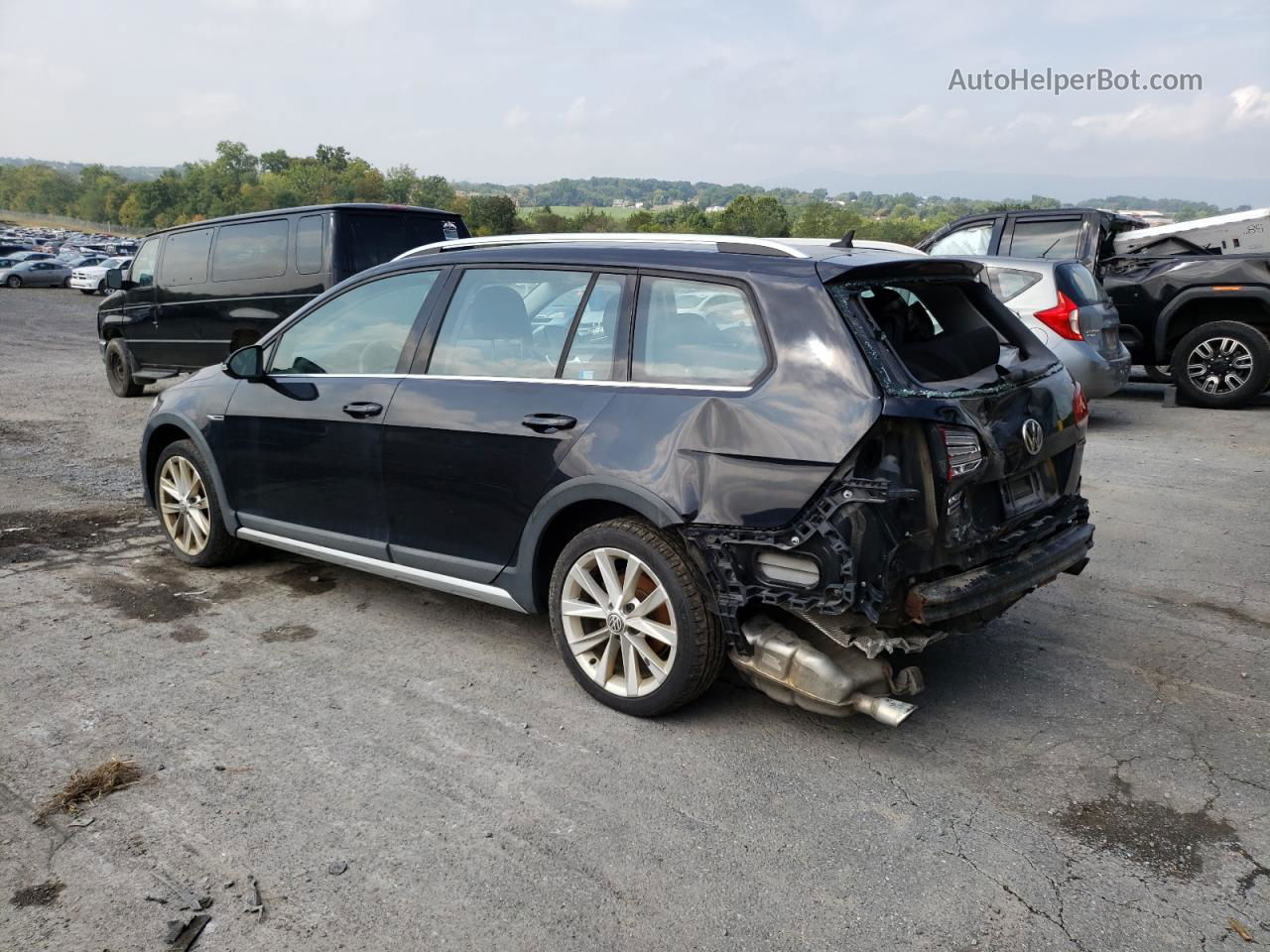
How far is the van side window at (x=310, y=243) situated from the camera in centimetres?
929

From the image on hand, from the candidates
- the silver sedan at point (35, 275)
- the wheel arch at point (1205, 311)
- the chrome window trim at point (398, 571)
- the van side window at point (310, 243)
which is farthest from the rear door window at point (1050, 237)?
the silver sedan at point (35, 275)

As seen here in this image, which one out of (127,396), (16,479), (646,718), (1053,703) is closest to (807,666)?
(646,718)

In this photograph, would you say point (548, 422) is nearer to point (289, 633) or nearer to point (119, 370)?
point (289, 633)

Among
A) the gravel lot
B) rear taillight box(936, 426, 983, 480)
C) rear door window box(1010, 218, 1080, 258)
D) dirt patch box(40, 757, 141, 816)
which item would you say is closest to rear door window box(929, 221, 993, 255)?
rear door window box(1010, 218, 1080, 258)

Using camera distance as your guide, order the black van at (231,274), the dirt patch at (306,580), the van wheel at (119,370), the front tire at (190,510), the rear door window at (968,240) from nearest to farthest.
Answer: the dirt patch at (306,580)
the front tire at (190,510)
the black van at (231,274)
the rear door window at (968,240)
the van wheel at (119,370)

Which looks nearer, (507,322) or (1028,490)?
(1028,490)

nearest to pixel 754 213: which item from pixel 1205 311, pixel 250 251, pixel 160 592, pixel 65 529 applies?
pixel 1205 311

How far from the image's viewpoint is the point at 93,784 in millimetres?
3277

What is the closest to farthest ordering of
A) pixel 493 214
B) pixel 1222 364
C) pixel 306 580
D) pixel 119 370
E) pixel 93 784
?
pixel 93 784
pixel 306 580
pixel 1222 364
pixel 119 370
pixel 493 214

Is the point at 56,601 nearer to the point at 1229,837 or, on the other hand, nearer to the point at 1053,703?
the point at 1053,703

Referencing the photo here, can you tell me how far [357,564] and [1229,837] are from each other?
11.6 ft

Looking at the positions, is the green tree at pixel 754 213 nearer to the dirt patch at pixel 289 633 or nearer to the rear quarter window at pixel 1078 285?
the rear quarter window at pixel 1078 285

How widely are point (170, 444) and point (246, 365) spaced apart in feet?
3.49

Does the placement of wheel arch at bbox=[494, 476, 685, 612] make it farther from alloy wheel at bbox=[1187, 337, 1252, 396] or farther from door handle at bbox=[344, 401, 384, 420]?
alloy wheel at bbox=[1187, 337, 1252, 396]
